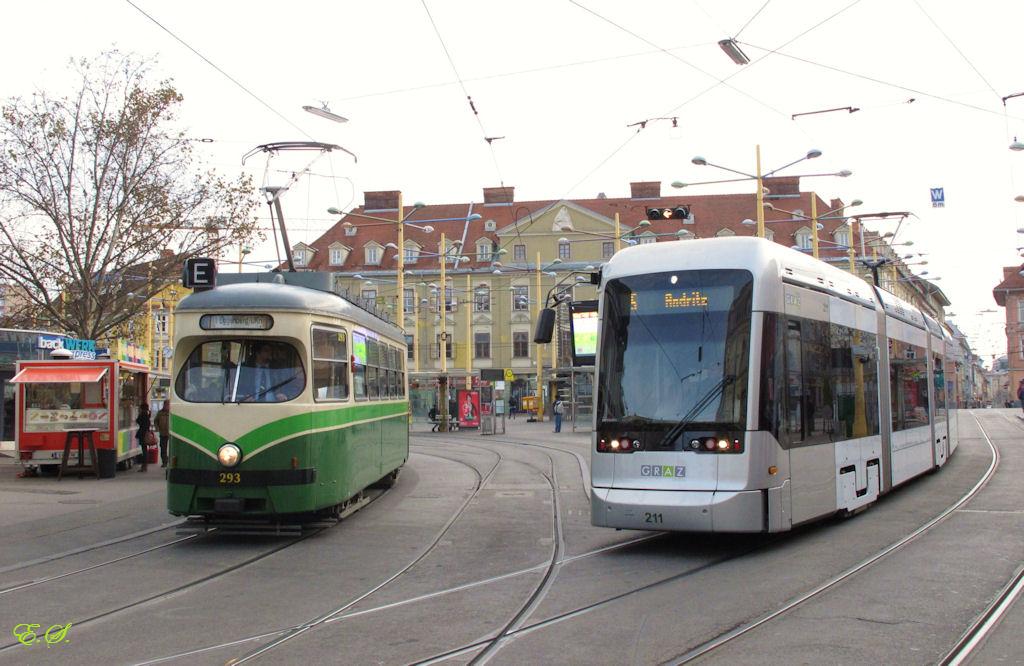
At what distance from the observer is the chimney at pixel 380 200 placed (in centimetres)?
7600

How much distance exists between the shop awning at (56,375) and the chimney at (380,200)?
183 ft

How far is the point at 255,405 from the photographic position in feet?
Result: 37.5

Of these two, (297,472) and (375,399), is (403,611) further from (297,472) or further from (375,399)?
(375,399)

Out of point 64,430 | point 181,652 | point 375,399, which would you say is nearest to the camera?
point 181,652

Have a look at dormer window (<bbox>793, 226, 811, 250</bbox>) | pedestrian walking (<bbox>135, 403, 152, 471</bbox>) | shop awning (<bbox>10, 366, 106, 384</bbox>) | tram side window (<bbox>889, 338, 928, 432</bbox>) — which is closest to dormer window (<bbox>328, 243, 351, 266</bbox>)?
dormer window (<bbox>793, 226, 811, 250</bbox>)

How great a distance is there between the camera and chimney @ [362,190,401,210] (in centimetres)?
7600

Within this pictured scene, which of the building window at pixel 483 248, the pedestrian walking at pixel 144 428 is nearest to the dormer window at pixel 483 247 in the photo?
the building window at pixel 483 248

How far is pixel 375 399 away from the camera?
15.0 m

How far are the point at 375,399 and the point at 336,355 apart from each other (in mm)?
2403

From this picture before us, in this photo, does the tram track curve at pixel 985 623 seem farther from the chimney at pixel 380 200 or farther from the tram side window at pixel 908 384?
the chimney at pixel 380 200

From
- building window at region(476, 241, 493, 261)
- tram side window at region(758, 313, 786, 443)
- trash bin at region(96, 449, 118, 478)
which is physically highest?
building window at region(476, 241, 493, 261)

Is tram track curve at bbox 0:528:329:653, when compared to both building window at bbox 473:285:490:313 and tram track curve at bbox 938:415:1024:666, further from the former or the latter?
building window at bbox 473:285:490:313

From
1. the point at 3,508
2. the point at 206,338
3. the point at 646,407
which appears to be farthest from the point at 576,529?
the point at 3,508
